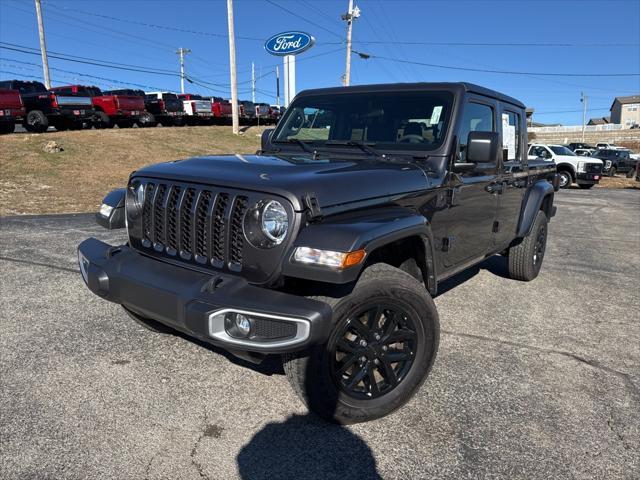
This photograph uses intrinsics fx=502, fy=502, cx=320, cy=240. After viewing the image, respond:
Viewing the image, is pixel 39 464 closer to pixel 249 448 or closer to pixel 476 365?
pixel 249 448

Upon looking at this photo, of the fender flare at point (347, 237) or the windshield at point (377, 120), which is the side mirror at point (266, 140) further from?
the fender flare at point (347, 237)

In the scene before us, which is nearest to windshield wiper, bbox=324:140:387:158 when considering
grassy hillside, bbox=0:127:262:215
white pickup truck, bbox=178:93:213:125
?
grassy hillside, bbox=0:127:262:215

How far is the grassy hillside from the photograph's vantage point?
1041cm

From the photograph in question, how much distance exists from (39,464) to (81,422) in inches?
13.6

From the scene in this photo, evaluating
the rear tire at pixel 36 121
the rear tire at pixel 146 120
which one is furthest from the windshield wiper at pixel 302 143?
the rear tire at pixel 146 120

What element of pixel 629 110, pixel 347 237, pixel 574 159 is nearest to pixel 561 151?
pixel 574 159

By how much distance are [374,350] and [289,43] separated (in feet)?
80.7

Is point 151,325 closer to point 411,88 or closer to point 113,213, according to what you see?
point 113,213

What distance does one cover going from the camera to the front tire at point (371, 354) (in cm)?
247

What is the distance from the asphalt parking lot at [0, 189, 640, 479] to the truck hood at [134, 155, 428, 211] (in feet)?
4.00

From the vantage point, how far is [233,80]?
2567cm

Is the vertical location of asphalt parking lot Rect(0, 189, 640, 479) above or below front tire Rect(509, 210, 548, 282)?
below

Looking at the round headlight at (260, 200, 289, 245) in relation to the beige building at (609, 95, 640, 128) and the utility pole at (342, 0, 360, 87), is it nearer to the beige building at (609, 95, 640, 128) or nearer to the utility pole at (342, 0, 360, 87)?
the utility pole at (342, 0, 360, 87)

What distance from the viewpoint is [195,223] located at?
105 inches
